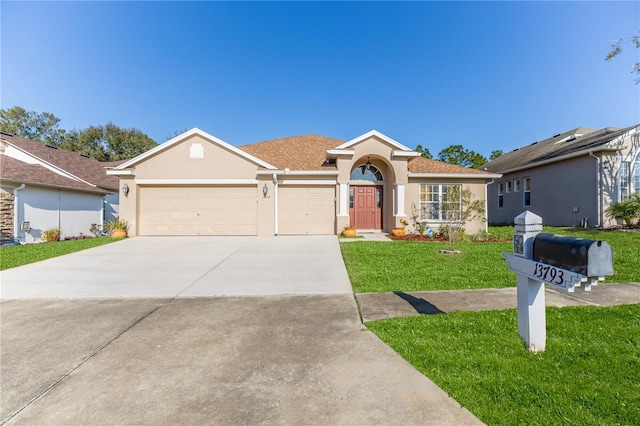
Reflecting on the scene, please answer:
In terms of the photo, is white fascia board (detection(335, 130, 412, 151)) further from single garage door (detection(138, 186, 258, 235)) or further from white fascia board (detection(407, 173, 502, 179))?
single garage door (detection(138, 186, 258, 235))

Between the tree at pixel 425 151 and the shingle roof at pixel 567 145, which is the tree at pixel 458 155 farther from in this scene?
the shingle roof at pixel 567 145

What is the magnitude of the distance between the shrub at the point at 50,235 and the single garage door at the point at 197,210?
3929 mm

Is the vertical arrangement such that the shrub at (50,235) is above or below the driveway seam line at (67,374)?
above

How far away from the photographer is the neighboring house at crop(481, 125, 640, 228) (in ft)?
47.3

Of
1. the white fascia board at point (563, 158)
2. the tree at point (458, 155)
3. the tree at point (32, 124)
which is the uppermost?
the tree at point (32, 124)

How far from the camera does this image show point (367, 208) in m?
15.4

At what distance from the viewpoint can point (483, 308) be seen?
175 inches

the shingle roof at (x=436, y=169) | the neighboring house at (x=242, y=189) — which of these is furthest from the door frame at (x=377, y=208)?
the shingle roof at (x=436, y=169)

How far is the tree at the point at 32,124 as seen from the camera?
40.0 meters

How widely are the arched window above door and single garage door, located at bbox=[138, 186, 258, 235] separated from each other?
16.8 feet

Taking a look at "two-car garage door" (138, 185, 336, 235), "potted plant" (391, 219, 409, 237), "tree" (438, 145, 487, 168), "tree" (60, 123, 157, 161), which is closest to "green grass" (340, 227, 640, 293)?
"potted plant" (391, 219, 409, 237)

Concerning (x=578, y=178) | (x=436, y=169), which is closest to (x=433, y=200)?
(x=436, y=169)

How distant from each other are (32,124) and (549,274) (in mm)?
58753

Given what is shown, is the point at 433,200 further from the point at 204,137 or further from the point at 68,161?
the point at 68,161
